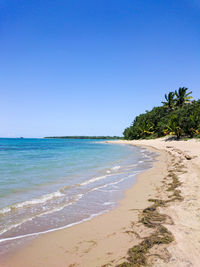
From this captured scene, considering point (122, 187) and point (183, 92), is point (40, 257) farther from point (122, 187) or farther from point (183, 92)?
point (183, 92)

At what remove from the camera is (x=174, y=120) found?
50031mm

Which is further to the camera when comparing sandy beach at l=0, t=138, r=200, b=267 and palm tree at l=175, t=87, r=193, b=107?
palm tree at l=175, t=87, r=193, b=107

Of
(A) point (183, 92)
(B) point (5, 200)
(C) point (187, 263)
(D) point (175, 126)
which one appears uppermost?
(A) point (183, 92)

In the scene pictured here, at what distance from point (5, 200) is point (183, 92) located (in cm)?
6370

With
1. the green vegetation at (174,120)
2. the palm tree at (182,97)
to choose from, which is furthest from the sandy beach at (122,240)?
the palm tree at (182,97)

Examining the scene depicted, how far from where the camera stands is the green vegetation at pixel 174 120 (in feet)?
150

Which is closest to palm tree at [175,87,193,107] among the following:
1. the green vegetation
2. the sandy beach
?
the green vegetation

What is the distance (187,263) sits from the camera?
294 cm

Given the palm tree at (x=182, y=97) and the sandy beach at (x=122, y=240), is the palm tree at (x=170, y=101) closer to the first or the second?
the palm tree at (x=182, y=97)

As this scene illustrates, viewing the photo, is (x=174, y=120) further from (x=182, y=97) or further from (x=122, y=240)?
(x=122, y=240)

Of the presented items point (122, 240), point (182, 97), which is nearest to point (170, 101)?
point (182, 97)

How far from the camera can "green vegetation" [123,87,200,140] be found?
4572 cm

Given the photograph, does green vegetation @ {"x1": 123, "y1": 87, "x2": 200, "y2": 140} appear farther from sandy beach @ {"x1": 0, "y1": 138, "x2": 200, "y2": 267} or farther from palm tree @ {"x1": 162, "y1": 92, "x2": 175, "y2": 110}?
sandy beach @ {"x1": 0, "y1": 138, "x2": 200, "y2": 267}

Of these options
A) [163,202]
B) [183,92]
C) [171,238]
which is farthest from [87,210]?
[183,92]
